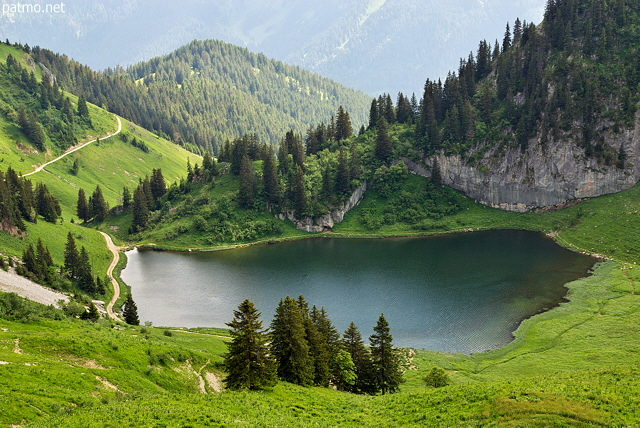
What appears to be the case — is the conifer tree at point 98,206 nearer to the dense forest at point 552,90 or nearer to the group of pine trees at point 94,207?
the group of pine trees at point 94,207

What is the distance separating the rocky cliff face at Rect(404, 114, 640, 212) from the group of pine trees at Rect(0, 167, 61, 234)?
122 m

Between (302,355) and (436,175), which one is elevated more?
(436,175)

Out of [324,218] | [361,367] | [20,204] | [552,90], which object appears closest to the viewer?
[361,367]

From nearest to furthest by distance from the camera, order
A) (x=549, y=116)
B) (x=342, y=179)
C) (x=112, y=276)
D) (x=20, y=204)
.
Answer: (x=20, y=204) < (x=112, y=276) < (x=549, y=116) < (x=342, y=179)

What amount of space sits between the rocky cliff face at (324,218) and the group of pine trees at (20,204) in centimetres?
6971

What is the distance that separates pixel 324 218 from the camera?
156500 mm

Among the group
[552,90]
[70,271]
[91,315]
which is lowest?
[91,315]

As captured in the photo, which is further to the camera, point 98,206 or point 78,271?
point 98,206

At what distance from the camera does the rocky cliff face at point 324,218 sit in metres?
156

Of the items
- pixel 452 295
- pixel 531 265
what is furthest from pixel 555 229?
pixel 452 295

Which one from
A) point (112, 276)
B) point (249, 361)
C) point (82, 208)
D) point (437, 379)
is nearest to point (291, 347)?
point (249, 361)

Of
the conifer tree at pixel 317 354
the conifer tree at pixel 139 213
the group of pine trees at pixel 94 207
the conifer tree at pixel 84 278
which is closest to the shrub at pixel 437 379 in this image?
the conifer tree at pixel 317 354

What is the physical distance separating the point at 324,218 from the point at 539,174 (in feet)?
240

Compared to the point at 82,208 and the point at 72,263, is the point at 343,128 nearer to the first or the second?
the point at 82,208
